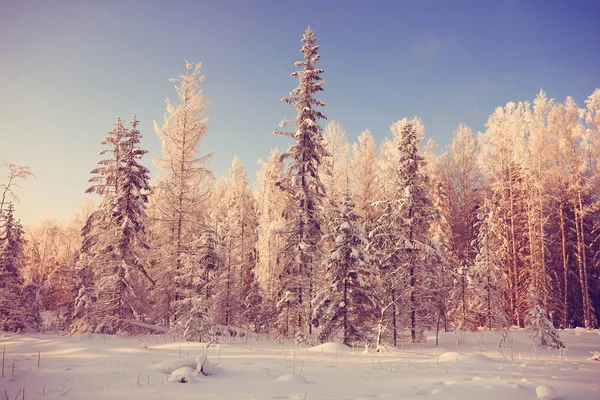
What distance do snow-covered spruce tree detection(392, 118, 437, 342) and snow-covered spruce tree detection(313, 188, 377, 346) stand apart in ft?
13.1

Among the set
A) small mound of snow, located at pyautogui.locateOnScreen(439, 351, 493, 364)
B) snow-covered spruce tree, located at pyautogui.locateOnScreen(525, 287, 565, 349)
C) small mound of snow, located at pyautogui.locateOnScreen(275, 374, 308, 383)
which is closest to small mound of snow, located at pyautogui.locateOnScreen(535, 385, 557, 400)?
small mound of snow, located at pyautogui.locateOnScreen(439, 351, 493, 364)

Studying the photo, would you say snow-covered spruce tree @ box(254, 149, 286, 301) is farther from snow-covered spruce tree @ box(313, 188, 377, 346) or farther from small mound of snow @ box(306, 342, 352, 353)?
small mound of snow @ box(306, 342, 352, 353)

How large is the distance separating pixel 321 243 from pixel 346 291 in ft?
13.9

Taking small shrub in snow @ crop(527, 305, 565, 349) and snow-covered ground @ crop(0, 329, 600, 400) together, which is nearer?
snow-covered ground @ crop(0, 329, 600, 400)

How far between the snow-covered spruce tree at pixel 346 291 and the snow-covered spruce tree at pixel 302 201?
2.39 m

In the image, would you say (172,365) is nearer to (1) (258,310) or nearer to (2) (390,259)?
(2) (390,259)

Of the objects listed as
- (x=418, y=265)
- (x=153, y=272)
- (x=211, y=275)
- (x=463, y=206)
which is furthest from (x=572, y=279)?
(x=153, y=272)

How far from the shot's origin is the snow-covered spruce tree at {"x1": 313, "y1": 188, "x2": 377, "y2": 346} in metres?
14.4

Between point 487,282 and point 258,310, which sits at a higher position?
point 487,282

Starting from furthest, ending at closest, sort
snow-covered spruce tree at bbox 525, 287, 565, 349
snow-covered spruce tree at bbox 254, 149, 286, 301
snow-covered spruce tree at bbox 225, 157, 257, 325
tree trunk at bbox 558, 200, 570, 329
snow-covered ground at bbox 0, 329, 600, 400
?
snow-covered spruce tree at bbox 225, 157, 257, 325
tree trunk at bbox 558, 200, 570, 329
snow-covered spruce tree at bbox 254, 149, 286, 301
snow-covered spruce tree at bbox 525, 287, 565, 349
snow-covered ground at bbox 0, 329, 600, 400

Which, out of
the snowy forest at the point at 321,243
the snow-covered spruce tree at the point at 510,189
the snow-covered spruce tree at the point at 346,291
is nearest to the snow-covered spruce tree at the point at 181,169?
the snowy forest at the point at 321,243

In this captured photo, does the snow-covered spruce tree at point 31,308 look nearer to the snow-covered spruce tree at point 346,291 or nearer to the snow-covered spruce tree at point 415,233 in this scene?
the snow-covered spruce tree at point 346,291

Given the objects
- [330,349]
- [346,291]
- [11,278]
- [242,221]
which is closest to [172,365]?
[330,349]

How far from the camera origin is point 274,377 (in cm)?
661
